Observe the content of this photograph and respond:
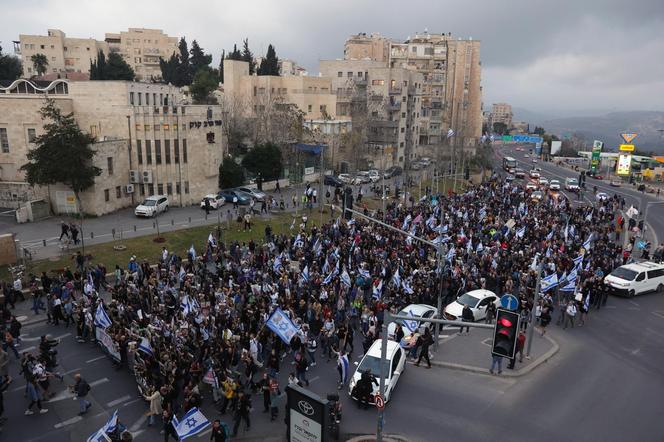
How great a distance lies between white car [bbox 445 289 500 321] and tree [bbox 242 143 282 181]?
3398cm

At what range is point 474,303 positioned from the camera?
75.3ft

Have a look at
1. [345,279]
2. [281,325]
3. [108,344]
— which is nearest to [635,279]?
[345,279]

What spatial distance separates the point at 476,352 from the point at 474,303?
330cm

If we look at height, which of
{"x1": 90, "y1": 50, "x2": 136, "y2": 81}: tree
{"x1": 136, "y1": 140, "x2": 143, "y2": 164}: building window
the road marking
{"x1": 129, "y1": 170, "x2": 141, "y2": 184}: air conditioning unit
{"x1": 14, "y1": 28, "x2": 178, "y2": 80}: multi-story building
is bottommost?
the road marking

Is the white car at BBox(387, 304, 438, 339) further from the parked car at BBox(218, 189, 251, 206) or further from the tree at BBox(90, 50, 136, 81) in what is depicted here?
the tree at BBox(90, 50, 136, 81)

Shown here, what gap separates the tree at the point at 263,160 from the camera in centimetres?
5341

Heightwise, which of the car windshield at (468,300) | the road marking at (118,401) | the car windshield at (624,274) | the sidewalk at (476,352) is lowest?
the road marking at (118,401)

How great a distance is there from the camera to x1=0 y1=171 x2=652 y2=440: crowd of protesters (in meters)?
16.4

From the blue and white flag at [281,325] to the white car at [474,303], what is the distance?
866 cm

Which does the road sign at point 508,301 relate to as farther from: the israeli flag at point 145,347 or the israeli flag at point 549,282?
the israeli flag at point 145,347

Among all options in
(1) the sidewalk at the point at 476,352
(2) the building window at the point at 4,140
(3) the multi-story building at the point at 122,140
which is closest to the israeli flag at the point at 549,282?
(1) the sidewalk at the point at 476,352

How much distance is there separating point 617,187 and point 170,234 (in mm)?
70194

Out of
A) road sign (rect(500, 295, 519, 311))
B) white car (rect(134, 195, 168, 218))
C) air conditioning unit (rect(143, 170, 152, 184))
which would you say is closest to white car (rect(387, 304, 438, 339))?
road sign (rect(500, 295, 519, 311))

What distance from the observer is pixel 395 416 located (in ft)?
51.3
